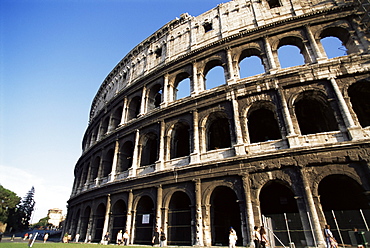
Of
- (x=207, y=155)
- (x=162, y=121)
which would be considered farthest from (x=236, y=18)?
(x=207, y=155)

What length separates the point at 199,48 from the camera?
14.3 meters

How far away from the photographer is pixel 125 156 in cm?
1581

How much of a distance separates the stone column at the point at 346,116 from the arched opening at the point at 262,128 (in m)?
3.79

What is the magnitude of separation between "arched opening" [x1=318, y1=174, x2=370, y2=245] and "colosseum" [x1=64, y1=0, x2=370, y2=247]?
45mm

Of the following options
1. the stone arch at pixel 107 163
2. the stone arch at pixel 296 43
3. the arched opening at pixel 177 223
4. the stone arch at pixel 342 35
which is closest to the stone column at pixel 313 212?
the arched opening at pixel 177 223

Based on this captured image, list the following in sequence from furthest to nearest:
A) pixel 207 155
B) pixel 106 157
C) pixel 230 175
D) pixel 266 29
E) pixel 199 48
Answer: pixel 106 157
pixel 199 48
pixel 266 29
pixel 207 155
pixel 230 175

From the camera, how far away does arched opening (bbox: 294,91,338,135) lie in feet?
34.2

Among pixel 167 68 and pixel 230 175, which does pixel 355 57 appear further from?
pixel 167 68

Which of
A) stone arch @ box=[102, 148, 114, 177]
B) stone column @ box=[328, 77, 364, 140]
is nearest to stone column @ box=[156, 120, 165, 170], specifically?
stone arch @ box=[102, 148, 114, 177]

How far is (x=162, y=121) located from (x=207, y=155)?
3.98 m

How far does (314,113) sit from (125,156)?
41.8ft

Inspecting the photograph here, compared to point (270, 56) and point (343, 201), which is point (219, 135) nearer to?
point (270, 56)

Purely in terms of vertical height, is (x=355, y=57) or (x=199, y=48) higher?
(x=199, y=48)

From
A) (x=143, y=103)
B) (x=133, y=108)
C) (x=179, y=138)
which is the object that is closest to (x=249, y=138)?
(x=179, y=138)
